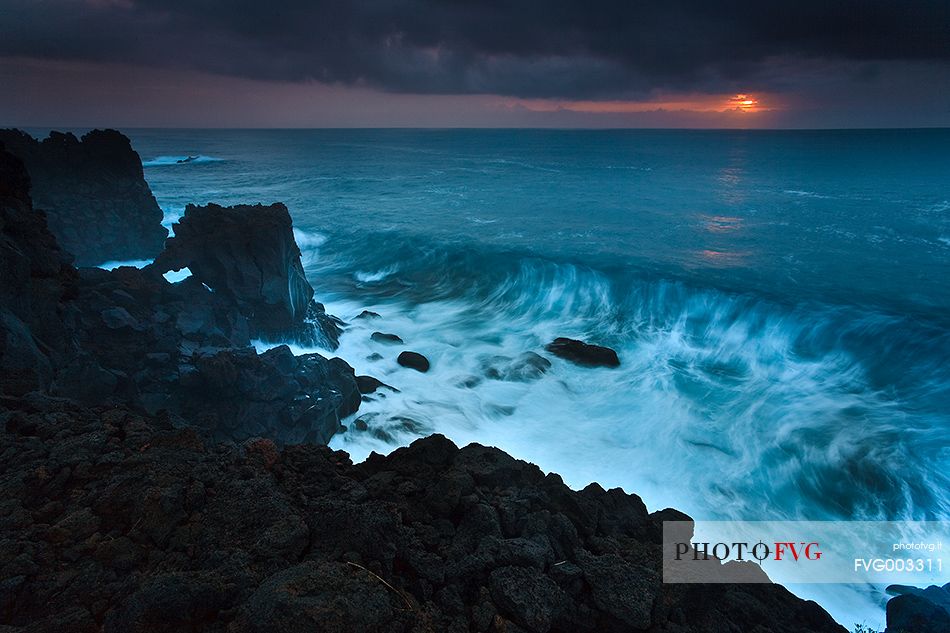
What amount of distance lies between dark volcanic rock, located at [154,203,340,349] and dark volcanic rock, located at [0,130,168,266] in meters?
7.51

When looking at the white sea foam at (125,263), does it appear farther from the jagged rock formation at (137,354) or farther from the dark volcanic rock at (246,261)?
the jagged rock formation at (137,354)

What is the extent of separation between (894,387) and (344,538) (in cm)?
1872

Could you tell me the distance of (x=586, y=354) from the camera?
1820cm

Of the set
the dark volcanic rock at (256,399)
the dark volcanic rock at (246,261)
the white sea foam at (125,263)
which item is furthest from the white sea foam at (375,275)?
the dark volcanic rock at (256,399)

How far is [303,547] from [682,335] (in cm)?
1940

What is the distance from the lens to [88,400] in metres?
8.63

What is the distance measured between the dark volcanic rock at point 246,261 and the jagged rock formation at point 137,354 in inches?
71.5

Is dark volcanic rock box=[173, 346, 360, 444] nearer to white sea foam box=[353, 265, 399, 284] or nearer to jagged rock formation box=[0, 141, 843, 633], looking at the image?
jagged rock formation box=[0, 141, 843, 633]

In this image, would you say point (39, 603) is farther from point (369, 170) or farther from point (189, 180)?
point (369, 170)

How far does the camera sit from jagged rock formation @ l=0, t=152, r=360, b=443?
8.16 meters

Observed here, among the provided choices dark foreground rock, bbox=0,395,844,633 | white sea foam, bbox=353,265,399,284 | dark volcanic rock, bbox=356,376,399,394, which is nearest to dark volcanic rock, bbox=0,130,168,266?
white sea foam, bbox=353,265,399,284

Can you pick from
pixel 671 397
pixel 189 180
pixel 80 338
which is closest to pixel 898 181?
pixel 671 397

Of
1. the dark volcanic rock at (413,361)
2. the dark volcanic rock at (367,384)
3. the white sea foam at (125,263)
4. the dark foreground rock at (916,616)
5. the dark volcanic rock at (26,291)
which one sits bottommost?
the dark volcanic rock at (413,361)

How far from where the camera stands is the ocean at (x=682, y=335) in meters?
12.6
